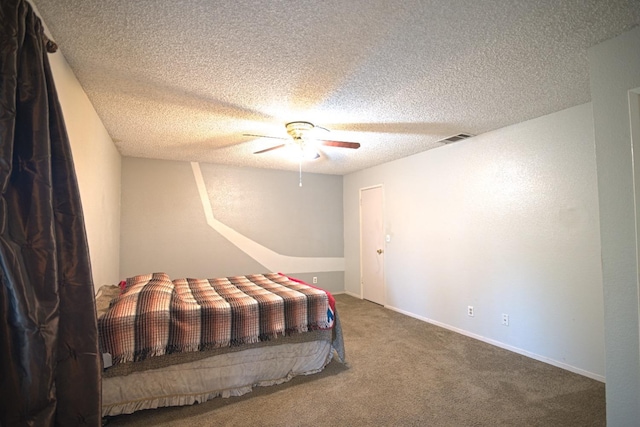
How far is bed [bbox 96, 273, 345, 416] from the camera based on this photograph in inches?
79.1

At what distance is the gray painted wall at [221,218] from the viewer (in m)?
4.33

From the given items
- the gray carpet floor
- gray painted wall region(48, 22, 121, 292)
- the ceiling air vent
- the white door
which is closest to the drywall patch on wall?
the white door

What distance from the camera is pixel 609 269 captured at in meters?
1.69

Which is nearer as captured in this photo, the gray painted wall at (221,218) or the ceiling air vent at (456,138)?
the ceiling air vent at (456,138)

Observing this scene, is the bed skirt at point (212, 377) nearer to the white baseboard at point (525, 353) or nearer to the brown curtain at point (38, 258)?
the brown curtain at point (38, 258)

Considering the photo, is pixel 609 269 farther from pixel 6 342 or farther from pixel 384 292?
pixel 384 292

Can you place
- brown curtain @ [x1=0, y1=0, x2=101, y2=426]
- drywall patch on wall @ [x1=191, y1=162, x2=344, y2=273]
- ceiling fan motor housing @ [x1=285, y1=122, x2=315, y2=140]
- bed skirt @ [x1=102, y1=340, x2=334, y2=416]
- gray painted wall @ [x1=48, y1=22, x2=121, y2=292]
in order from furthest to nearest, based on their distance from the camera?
drywall patch on wall @ [x1=191, y1=162, x2=344, y2=273] < ceiling fan motor housing @ [x1=285, y1=122, x2=315, y2=140] < bed skirt @ [x1=102, y1=340, x2=334, y2=416] < gray painted wall @ [x1=48, y1=22, x2=121, y2=292] < brown curtain @ [x1=0, y1=0, x2=101, y2=426]

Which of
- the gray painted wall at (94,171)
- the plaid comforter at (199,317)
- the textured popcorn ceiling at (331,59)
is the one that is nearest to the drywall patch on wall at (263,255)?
the gray painted wall at (94,171)

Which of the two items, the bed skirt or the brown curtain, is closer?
the brown curtain

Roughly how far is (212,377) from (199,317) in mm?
461

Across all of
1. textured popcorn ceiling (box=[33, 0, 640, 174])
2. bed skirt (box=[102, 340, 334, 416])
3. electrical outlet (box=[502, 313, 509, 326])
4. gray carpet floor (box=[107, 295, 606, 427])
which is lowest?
gray carpet floor (box=[107, 295, 606, 427])

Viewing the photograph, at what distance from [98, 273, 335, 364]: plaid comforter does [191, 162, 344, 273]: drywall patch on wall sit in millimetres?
1903

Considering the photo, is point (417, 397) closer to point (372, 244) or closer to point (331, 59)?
point (331, 59)

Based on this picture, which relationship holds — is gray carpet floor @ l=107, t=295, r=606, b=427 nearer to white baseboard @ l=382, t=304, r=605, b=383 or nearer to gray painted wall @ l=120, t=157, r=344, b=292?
white baseboard @ l=382, t=304, r=605, b=383
